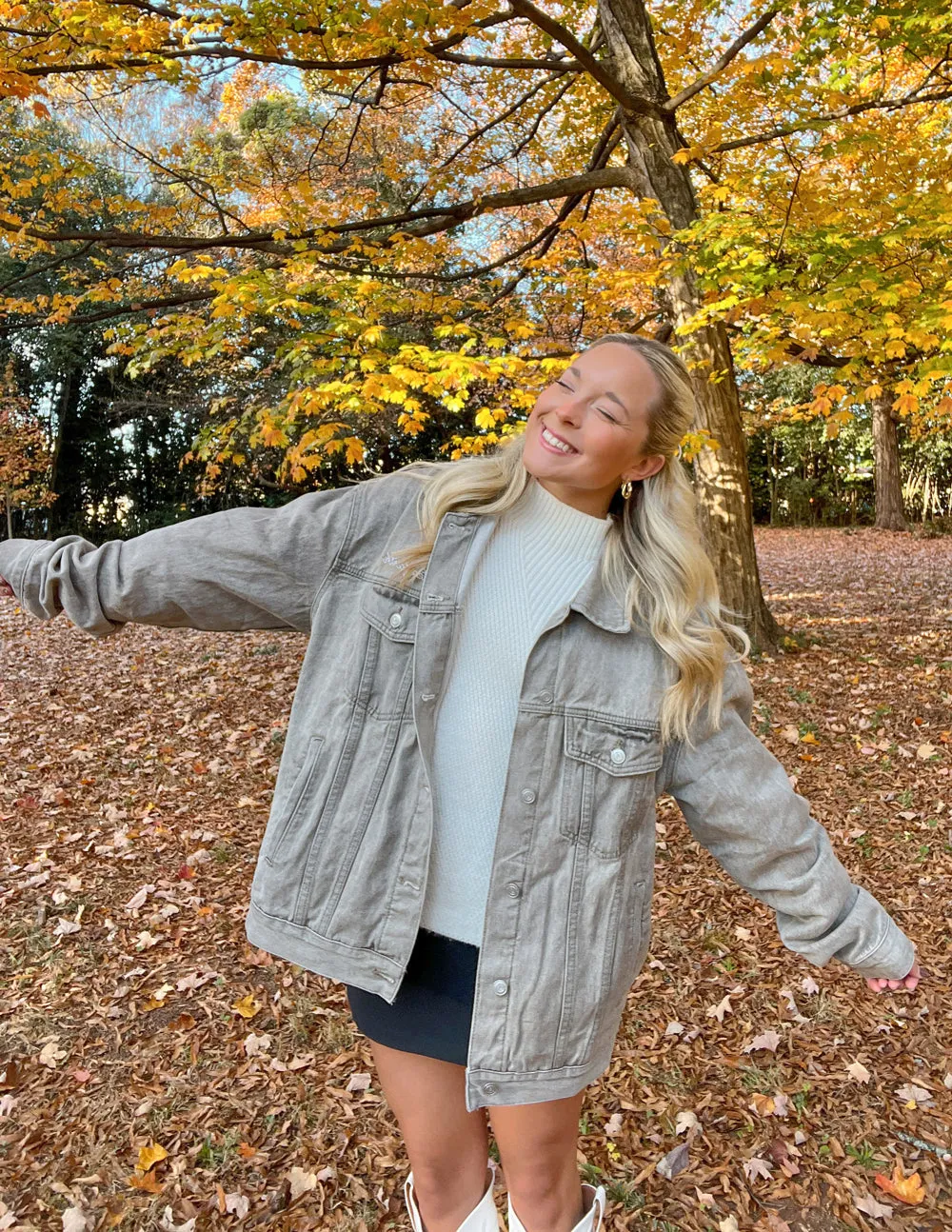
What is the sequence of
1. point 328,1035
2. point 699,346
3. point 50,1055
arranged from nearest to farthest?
1. point 50,1055
2. point 328,1035
3. point 699,346

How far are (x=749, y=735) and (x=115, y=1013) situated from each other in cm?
306

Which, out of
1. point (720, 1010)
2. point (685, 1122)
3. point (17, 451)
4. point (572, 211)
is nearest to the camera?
point (685, 1122)

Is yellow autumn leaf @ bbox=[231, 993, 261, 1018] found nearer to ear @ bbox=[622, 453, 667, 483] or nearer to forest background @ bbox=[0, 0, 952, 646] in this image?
forest background @ bbox=[0, 0, 952, 646]

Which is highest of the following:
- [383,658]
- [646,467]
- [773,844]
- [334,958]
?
[646,467]

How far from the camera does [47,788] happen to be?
566 centimetres

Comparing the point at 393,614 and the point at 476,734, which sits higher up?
the point at 393,614

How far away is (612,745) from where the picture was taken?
63.8 inches

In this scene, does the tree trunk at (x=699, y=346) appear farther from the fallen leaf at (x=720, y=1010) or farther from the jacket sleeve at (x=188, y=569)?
the jacket sleeve at (x=188, y=569)

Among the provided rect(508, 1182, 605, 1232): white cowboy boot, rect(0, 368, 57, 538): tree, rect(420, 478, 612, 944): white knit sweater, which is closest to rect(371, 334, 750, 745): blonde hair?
rect(420, 478, 612, 944): white knit sweater

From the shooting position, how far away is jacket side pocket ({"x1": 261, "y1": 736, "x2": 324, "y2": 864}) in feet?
5.33

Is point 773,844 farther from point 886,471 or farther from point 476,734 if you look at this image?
point 886,471

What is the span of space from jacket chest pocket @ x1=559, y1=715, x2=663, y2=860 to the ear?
20.4 inches

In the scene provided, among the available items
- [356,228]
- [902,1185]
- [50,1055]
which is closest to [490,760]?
[902,1185]

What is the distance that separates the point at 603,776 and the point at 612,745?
0.06m
